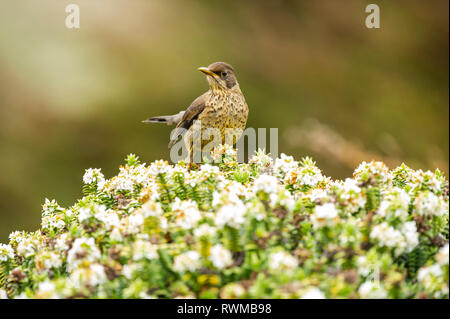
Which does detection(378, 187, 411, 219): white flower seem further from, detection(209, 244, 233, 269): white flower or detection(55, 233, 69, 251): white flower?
detection(55, 233, 69, 251): white flower

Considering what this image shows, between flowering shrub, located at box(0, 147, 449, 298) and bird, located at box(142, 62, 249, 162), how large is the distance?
1549 mm

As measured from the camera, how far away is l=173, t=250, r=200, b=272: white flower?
1462 millimetres

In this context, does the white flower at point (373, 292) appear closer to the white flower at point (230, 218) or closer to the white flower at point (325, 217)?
the white flower at point (325, 217)

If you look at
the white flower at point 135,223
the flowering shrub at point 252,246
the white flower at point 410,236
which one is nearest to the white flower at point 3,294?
the flowering shrub at point 252,246

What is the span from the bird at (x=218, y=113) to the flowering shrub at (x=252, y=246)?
1.55 meters

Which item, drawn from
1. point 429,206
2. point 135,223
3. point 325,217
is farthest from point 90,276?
point 429,206

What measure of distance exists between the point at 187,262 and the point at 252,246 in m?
0.20

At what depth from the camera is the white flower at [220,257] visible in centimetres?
146

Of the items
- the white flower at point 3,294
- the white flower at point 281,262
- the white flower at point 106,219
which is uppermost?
the white flower at point 106,219

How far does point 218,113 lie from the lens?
3.60 metres

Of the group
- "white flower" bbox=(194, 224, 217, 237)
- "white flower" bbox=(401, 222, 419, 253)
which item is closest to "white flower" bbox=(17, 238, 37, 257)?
"white flower" bbox=(194, 224, 217, 237)

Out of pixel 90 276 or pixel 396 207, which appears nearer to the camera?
pixel 90 276

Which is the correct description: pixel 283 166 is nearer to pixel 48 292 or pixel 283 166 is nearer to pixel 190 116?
pixel 48 292

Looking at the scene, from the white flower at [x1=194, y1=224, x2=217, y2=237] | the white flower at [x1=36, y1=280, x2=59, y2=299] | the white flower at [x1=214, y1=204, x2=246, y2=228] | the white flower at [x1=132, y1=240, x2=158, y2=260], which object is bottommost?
the white flower at [x1=36, y1=280, x2=59, y2=299]
